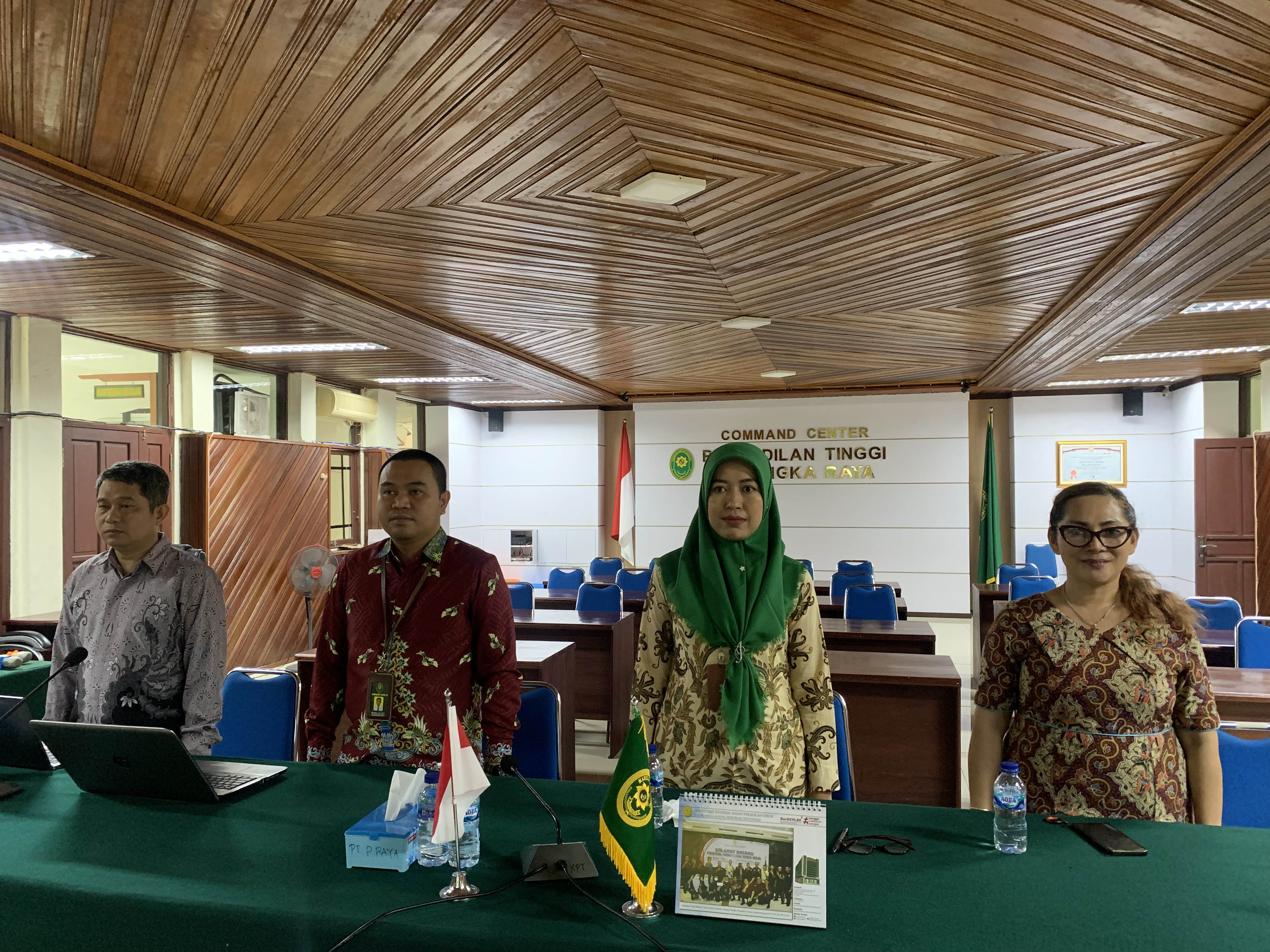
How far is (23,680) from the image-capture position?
4.09 meters

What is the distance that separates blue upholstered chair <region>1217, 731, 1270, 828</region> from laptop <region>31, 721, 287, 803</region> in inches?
98.7

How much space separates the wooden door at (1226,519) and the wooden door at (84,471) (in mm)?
10625

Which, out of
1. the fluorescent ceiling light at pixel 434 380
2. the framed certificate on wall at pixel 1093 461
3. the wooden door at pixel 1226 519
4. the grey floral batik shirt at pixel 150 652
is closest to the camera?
the grey floral batik shirt at pixel 150 652

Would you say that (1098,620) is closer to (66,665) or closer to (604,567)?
(66,665)

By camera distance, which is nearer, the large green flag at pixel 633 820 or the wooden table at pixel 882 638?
the large green flag at pixel 633 820

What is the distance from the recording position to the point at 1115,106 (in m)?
2.96

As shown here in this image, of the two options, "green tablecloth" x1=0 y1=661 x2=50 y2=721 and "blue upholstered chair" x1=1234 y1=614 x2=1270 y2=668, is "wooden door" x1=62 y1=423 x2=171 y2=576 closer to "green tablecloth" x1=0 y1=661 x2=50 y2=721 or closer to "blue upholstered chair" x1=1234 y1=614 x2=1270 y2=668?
"green tablecloth" x1=0 y1=661 x2=50 y2=721

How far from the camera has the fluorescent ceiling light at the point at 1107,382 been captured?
10.1m

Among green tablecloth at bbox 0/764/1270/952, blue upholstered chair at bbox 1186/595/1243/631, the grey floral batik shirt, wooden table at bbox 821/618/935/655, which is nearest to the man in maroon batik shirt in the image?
the grey floral batik shirt

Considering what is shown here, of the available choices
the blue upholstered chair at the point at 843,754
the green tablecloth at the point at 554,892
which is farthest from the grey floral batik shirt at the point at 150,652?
the blue upholstered chair at the point at 843,754

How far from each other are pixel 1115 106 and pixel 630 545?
961 centimetres

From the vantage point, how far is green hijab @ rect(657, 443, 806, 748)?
2.01 metres

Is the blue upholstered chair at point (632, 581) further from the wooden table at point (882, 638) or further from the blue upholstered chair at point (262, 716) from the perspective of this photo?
the blue upholstered chair at point (262, 716)

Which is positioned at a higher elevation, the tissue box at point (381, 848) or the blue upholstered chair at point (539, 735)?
the tissue box at point (381, 848)
